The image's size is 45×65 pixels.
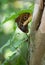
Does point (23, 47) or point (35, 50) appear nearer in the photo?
point (35, 50)

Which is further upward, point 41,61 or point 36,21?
point 36,21

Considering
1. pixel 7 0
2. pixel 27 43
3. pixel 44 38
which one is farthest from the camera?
pixel 7 0

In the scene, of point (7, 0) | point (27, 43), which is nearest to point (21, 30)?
point (27, 43)

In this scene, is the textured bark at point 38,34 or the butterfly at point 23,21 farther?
the butterfly at point 23,21

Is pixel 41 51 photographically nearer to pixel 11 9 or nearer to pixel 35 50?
pixel 35 50

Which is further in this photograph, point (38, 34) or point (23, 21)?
point (23, 21)
